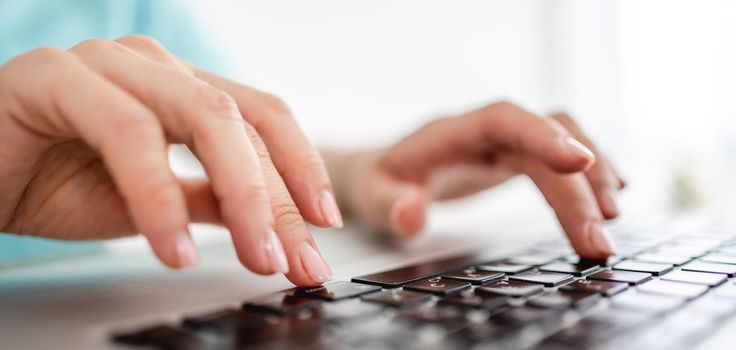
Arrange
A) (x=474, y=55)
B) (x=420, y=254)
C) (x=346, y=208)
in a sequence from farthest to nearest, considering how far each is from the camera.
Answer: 1. (x=474, y=55)
2. (x=346, y=208)
3. (x=420, y=254)

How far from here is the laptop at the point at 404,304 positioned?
0.26 metres

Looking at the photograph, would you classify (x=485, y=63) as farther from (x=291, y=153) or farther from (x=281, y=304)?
(x=281, y=304)

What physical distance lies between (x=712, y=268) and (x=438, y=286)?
212mm

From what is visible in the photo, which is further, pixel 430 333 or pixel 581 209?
pixel 581 209

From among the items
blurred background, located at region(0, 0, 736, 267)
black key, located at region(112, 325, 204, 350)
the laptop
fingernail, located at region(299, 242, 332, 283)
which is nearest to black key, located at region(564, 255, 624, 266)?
the laptop

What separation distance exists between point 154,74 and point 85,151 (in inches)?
5.4

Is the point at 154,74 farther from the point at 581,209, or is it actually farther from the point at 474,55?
the point at 474,55

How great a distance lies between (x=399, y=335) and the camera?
257mm

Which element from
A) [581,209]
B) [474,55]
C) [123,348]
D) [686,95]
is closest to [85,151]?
[123,348]

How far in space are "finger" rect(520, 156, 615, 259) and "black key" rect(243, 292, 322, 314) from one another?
0.92ft

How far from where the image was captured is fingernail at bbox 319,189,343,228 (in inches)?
18.9

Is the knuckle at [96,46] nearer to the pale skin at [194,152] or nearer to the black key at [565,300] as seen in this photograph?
the pale skin at [194,152]

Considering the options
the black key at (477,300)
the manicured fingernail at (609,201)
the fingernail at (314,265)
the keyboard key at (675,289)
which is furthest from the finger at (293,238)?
the manicured fingernail at (609,201)

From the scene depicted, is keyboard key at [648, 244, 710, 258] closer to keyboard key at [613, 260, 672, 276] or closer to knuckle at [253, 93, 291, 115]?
keyboard key at [613, 260, 672, 276]
